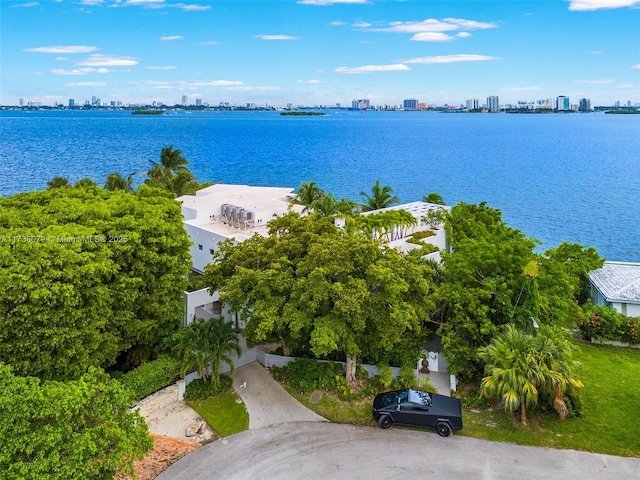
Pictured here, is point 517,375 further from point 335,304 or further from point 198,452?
point 198,452

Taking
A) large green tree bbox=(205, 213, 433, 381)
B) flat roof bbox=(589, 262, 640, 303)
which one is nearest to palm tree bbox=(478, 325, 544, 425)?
large green tree bbox=(205, 213, 433, 381)

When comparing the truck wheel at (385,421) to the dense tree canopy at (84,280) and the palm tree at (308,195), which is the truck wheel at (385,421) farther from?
the palm tree at (308,195)

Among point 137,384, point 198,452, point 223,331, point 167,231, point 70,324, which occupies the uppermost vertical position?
point 167,231

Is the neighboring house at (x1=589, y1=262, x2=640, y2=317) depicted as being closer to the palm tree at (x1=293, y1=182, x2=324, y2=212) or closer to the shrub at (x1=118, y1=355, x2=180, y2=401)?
the palm tree at (x1=293, y1=182, x2=324, y2=212)

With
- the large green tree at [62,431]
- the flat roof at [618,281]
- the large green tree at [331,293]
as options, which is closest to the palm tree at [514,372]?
the large green tree at [331,293]

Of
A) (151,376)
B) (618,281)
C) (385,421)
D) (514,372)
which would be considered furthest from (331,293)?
(618,281)

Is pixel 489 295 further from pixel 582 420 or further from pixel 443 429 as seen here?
Result: pixel 443 429

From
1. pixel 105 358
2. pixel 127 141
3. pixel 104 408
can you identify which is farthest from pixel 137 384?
pixel 127 141
